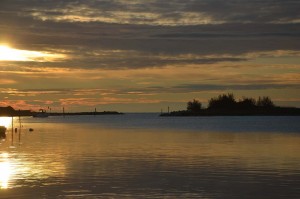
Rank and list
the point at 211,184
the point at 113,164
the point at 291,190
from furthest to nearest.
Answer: the point at 113,164 < the point at 211,184 < the point at 291,190

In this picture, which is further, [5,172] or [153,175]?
[5,172]

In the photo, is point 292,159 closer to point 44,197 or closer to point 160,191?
point 160,191

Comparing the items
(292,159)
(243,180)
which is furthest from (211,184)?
(292,159)

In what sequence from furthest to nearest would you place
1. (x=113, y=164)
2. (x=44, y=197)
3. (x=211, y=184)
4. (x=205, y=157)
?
1. (x=205, y=157)
2. (x=113, y=164)
3. (x=211, y=184)
4. (x=44, y=197)

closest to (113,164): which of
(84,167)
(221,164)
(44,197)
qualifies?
(84,167)

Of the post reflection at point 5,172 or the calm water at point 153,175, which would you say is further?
the post reflection at point 5,172

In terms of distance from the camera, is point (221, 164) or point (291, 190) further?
point (221, 164)

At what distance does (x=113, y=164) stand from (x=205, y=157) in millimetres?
9407

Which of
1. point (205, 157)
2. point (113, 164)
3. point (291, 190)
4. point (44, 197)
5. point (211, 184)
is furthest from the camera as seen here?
point (205, 157)

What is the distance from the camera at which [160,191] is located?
28.9 metres

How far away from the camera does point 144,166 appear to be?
40.4m

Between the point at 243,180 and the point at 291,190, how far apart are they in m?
4.18

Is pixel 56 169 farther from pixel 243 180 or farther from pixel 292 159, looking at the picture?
pixel 292 159

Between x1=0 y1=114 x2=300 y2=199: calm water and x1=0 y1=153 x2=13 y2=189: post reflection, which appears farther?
x1=0 y1=153 x2=13 y2=189: post reflection
